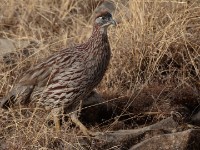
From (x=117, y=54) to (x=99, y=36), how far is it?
128 cm

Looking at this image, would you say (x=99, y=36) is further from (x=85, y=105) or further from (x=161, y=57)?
(x=161, y=57)

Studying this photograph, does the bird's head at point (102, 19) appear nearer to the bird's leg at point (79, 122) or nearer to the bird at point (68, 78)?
the bird at point (68, 78)

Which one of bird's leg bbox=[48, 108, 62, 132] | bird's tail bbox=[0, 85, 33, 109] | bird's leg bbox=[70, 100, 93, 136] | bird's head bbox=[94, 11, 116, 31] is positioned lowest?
bird's leg bbox=[70, 100, 93, 136]

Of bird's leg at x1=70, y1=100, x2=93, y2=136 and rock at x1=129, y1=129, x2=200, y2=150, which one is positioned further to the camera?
bird's leg at x1=70, y1=100, x2=93, y2=136

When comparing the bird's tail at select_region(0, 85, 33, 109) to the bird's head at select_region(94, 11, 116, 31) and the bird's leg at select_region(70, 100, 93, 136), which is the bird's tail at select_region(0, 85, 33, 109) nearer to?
the bird's leg at select_region(70, 100, 93, 136)

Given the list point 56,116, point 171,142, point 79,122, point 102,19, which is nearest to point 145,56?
point 102,19

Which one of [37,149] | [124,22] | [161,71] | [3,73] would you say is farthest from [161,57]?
[37,149]

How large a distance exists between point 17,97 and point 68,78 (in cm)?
56

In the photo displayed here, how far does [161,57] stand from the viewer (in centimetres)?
764

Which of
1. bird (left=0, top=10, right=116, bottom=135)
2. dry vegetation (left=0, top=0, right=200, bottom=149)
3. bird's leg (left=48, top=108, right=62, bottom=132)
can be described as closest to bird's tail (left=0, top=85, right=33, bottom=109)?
bird (left=0, top=10, right=116, bottom=135)

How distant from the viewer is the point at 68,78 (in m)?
6.16

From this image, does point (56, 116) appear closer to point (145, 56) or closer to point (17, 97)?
point (17, 97)

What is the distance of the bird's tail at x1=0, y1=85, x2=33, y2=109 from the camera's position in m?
6.32

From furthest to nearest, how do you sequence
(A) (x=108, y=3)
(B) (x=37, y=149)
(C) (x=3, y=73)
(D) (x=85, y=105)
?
(A) (x=108, y=3)
(C) (x=3, y=73)
(D) (x=85, y=105)
(B) (x=37, y=149)
